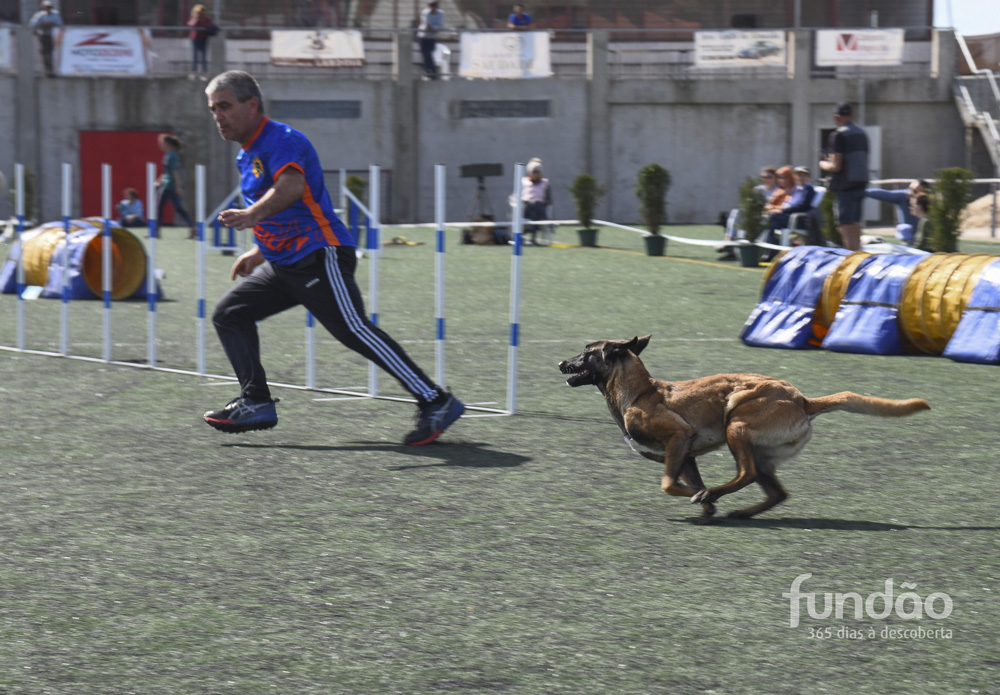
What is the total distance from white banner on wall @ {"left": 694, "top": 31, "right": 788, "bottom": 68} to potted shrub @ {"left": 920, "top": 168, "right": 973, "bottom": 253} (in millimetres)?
16528

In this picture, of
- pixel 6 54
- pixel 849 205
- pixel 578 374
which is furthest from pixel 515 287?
pixel 6 54

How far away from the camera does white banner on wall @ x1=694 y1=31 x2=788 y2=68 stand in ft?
108

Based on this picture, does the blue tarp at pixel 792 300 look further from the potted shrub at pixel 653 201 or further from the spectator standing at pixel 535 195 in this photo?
the spectator standing at pixel 535 195

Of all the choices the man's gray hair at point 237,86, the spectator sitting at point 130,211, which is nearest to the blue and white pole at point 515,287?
the man's gray hair at point 237,86

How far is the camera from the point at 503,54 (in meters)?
32.6

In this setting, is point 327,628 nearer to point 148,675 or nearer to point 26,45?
point 148,675

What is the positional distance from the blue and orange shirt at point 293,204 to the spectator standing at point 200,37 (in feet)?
91.7

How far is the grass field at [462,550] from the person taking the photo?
3537mm

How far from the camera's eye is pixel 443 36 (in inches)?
1326

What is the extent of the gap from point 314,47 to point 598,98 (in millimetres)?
7135

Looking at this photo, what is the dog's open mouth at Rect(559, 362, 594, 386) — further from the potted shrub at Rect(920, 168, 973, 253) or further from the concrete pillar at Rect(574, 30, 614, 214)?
the concrete pillar at Rect(574, 30, 614, 214)

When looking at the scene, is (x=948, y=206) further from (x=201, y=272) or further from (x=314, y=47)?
(x=314, y=47)

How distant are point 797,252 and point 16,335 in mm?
6937

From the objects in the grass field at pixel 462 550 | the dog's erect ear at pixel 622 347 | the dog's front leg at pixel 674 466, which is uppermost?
the dog's erect ear at pixel 622 347
